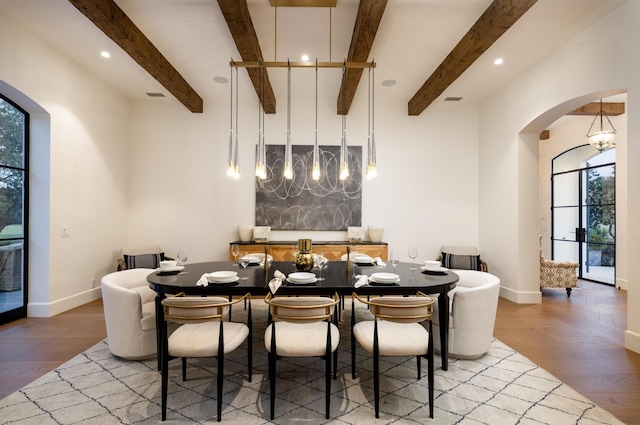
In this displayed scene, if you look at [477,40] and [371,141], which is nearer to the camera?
[477,40]

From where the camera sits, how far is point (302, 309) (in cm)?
200

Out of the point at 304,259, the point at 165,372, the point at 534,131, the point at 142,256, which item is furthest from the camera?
the point at 142,256

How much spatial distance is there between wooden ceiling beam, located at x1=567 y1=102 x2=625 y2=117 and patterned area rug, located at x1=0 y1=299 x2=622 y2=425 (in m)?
5.13

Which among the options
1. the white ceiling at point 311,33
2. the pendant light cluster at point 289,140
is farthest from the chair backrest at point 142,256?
the white ceiling at point 311,33

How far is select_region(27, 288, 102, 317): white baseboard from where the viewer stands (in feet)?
12.9

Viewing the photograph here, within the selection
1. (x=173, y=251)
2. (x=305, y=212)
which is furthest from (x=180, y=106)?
(x=305, y=212)

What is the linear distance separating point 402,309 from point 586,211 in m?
6.99

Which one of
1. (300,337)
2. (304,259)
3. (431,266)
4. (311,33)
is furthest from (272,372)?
(311,33)

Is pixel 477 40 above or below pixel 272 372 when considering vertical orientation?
above

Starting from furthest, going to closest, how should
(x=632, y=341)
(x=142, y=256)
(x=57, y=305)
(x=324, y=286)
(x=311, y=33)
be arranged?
1. (x=142, y=256)
2. (x=57, y=305)
3. (x=311, y=33)
4. (x=632, y=341)
5. (x=324, y=286)

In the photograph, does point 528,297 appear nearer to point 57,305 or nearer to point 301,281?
point 301,281

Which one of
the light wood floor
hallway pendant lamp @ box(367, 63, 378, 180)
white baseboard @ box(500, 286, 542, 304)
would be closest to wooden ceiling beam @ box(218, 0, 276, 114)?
hallway pendant lamp @ box(367, 63, 378, 180)

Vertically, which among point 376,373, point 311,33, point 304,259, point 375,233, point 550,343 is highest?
point 311,33

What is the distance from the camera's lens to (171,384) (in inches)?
93.5
